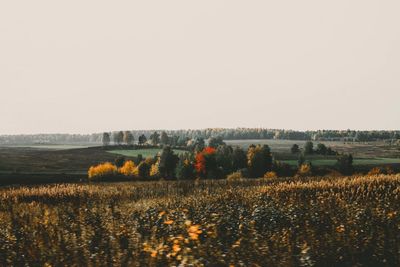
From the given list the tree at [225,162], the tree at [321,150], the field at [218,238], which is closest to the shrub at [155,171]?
the tree at [225,162]

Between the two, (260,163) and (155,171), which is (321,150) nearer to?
(260,163)

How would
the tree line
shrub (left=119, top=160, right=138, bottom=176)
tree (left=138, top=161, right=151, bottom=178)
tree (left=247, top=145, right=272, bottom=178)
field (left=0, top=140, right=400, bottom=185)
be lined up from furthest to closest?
field (left=0, top=140, right=400, bottom=185)
shrub (left=119, top=160, right=138, bottom=176)
tree (left=138, top=161, right=151, bottom=178)
tree (left=247, top=145, right=272, bottom=178)
the tree line

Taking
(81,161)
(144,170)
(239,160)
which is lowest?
(81,161)

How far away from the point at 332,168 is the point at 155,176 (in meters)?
43.3

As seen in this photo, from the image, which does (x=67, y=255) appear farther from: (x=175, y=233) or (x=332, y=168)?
(x=332, y=168)

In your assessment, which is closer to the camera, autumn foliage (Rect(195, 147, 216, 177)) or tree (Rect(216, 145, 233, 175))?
autumn foliage (Rect(195, 147, 216, 177))

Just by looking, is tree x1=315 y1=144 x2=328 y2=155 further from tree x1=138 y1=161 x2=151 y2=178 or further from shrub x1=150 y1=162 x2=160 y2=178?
shrub x1=150 y1=162 x2=160 y2=178

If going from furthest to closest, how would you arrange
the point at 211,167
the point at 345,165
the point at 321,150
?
1. the point at 321,150
2. the point at 345,165
3. the point at 211,167

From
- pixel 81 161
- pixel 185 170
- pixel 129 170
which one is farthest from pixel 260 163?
pixel 81 161

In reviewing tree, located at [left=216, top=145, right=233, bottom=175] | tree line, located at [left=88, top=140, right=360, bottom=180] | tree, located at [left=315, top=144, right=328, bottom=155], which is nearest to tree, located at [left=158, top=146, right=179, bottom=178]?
tree line, located at [left=88, top=140, right=360, bottom=180]

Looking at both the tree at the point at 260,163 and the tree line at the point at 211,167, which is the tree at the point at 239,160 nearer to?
the tree line at the point at 211,167

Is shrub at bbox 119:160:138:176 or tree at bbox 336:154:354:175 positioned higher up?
tree at bbox 336:154:354:175

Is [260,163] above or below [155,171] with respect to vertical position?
above

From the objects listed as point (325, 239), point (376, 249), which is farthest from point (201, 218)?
point (376, 249)
